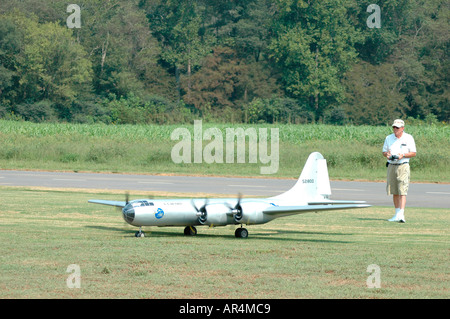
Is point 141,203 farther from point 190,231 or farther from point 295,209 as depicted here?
point 295,209

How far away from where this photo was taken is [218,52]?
332 feet

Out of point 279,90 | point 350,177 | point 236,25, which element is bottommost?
point 350,177

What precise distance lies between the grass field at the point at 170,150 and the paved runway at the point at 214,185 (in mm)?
3974

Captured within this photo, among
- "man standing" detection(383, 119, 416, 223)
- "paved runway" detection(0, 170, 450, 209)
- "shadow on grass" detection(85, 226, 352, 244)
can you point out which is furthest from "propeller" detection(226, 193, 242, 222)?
"paved runway" detection(0, 170, 450, 209)

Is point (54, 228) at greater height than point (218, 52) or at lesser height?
lesser

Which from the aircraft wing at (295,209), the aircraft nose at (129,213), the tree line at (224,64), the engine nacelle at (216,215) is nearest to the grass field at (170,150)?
the aircraft wing at (295,209)

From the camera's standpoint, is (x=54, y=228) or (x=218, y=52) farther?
(x=218, y=52)

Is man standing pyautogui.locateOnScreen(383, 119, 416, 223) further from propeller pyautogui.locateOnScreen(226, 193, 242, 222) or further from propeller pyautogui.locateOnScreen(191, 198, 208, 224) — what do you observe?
propeller pyautogui.locateOnScreen(191, 198, 208, 224)

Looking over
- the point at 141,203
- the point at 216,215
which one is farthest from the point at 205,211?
the point at 141,203

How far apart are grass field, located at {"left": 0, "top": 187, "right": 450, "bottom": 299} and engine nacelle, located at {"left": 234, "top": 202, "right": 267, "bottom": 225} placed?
0.46m

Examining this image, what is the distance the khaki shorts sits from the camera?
18281mm
